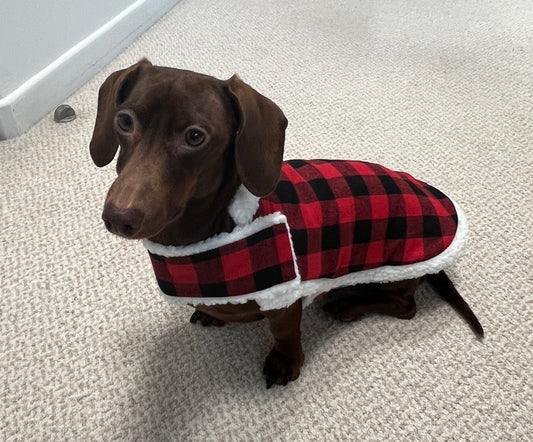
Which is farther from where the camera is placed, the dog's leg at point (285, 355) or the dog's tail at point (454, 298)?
the dog's tail at point (454, 298)

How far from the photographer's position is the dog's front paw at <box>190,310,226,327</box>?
3.79 feet

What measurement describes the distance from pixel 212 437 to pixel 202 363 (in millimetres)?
166

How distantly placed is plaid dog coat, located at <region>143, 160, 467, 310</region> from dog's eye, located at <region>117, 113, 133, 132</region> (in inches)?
8.1

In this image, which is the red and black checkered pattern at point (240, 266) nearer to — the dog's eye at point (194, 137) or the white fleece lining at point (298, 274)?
the white fleece lining at point (298, 274)

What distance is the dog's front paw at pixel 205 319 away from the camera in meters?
1.16

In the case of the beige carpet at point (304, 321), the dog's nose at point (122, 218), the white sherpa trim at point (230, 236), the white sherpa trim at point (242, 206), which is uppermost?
the dog's nose at point (122, 218)

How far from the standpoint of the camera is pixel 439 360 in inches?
43.5

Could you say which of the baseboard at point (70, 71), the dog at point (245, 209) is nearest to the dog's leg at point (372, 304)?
the dog at point (245, 209)

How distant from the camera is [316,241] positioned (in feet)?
2.99

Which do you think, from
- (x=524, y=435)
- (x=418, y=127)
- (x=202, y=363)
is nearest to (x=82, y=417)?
(x=202, y=363)

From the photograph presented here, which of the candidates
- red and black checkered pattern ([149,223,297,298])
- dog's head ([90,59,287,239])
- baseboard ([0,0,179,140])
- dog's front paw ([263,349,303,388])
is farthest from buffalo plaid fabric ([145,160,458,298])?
baseboard ([0,0,179,140])

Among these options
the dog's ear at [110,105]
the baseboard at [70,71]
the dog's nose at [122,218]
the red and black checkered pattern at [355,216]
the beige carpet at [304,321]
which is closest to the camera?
the dog's nose at [122,218]

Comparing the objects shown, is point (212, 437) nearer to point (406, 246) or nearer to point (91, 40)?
point (406, 246)

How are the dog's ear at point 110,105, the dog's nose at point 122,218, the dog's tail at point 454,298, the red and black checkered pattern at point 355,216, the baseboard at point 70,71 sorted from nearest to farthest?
the dog's nose at point 122,218 < the dog's ear at point 110,105 < the red and black checkered pattern at point 355,216 < the dog's tail at point 454,298 < the baseboard at point 70,71
